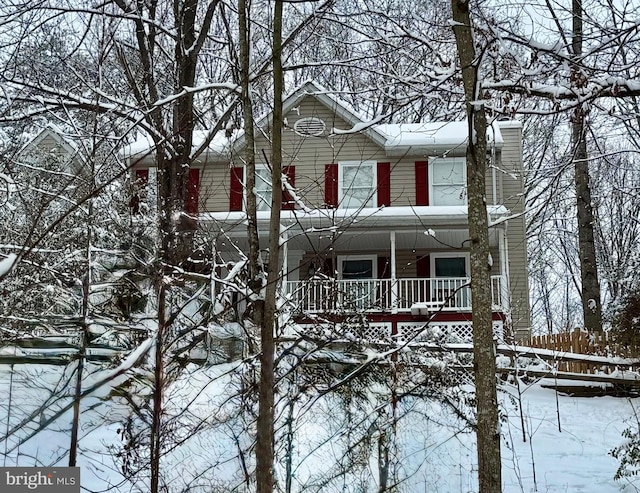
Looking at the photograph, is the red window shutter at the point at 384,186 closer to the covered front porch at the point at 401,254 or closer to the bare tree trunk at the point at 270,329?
the covered front porch at the point at 401,254

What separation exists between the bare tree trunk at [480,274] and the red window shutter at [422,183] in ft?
36.4

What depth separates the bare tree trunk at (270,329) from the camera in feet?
12.3

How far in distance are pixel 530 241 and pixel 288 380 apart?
20801 millimetres

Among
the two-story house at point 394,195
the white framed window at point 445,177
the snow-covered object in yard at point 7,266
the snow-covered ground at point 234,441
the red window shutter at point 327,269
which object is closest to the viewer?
the snow-covered object in yard at point 7,266


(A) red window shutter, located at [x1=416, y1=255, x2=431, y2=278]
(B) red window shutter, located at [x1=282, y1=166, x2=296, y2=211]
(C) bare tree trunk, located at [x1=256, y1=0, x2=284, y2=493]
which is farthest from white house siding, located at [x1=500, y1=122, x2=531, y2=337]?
(C) bare tree trunk, located at [x1=256, y1=0, x2=284, y2=493]

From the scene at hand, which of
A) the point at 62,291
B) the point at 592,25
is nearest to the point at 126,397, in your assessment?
the point at 62,291

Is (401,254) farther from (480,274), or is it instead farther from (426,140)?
(480,274)

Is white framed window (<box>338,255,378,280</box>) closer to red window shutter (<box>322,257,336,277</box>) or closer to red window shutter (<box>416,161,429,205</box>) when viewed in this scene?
red window shutter (<box>416,161,429,205</box>)

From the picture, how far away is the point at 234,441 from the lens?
5.06 m

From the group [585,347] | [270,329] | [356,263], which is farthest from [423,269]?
[270,329]

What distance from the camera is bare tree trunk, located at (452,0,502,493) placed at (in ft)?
13.9

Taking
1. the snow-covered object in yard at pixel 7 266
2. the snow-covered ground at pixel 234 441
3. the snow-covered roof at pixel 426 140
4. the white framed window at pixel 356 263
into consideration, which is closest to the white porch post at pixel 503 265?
the snow-covered roof at pixel 426 140

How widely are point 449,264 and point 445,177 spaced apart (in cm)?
221

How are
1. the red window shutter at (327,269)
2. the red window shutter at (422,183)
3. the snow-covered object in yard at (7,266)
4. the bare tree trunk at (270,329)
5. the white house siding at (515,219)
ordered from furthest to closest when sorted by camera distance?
the white house siding at (515,219), the red window shutter at (422,183), the red window shutter at (327,269), the bare tree trunk at (270,329), the snow-covered object in yard at (7,266)
